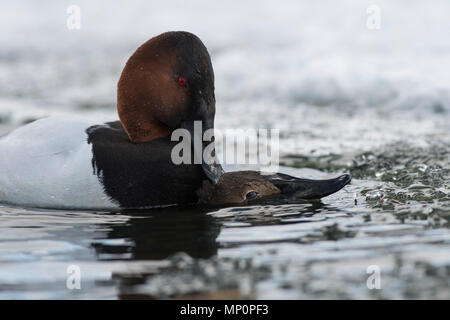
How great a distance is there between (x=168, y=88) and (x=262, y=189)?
3.26 feet

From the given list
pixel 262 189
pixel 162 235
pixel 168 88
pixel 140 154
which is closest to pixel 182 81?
pixel 168 88

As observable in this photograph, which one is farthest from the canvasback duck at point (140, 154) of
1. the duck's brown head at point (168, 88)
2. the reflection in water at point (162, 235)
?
the reflection in water at point (162, 235)

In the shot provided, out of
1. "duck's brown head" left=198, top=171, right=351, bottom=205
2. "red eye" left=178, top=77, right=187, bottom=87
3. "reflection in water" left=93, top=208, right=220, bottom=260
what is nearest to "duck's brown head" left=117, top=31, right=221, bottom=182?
"red eye" left=178, top=77, right=187, bottom=87

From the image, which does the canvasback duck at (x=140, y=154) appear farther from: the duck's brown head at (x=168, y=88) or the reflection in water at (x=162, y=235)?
the reflection in water at (x=162, y=235)

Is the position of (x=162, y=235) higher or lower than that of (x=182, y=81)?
lower

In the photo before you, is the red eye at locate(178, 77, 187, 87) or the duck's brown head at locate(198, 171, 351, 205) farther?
the duck's brown head at locate(198, 171, 351, 205)

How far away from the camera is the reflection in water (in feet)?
13.1

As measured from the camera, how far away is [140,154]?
4996 mm

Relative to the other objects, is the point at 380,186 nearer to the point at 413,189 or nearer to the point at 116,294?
the point at 413,189

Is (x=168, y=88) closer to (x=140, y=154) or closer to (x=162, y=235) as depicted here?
(x=140, y=154)

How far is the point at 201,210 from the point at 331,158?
2447mm

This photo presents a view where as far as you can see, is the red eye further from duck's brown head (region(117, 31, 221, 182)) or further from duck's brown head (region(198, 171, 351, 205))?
duck's brown head (region(198, 171, 351, 205))

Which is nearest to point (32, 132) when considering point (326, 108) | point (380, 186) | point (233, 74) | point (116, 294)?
point (116, 294)

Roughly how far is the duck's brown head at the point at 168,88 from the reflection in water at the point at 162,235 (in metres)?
0.44
